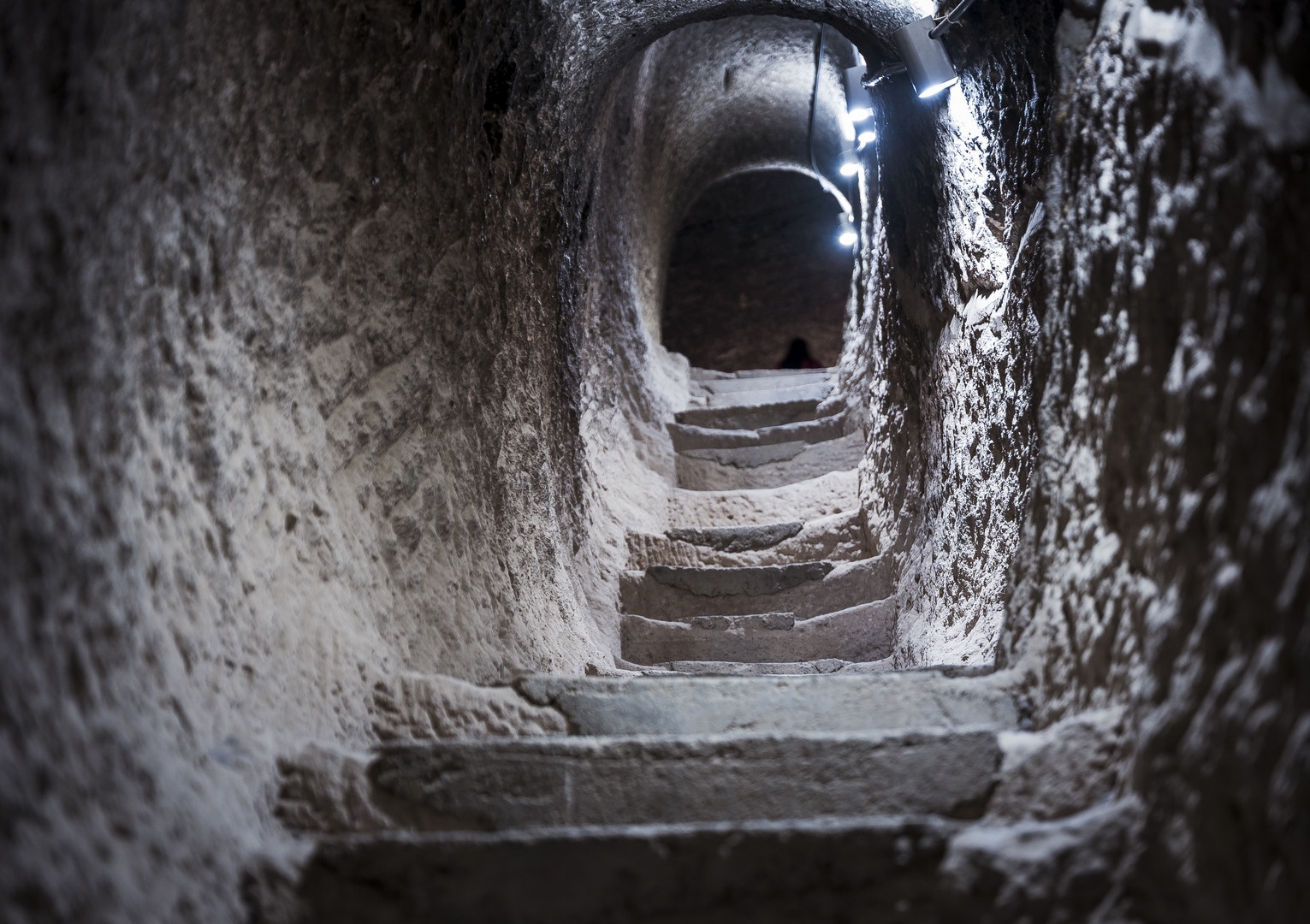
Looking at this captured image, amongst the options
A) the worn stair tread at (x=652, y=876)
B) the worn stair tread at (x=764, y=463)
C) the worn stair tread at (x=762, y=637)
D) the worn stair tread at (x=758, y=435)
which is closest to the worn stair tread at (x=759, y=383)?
the worn stair tread at (x=758, y=435)

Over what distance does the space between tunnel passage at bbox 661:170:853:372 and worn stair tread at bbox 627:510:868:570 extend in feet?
19.8

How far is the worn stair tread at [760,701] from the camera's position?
148 centimetres

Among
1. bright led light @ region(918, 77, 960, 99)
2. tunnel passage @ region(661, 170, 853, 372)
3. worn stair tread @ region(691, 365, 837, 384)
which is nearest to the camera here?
bright led light @ region(918, 77, 960, 99)

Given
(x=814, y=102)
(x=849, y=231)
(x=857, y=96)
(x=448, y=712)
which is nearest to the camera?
(x=448, y=712)

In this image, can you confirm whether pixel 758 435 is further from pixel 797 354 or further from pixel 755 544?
pixel 797 354

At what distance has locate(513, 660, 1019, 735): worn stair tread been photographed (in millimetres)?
1477

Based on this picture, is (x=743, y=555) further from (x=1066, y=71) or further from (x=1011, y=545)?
(x=1066, y=71)

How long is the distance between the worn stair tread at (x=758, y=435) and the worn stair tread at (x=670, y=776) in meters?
2.77

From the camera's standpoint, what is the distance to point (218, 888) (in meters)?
1.00

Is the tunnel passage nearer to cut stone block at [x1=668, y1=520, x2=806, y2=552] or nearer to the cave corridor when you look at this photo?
cut stone block at [x1=668, y1=520, x2=806, y2=552]

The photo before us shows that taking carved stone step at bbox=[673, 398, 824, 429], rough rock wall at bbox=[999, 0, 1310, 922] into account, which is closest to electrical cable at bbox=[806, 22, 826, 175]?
carved stone step at bbox=[673, 398, 824, 429]

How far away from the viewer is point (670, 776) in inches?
51.7

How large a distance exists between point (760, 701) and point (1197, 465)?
0.76 meters

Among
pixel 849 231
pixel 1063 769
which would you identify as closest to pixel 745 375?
pixel 849 231
